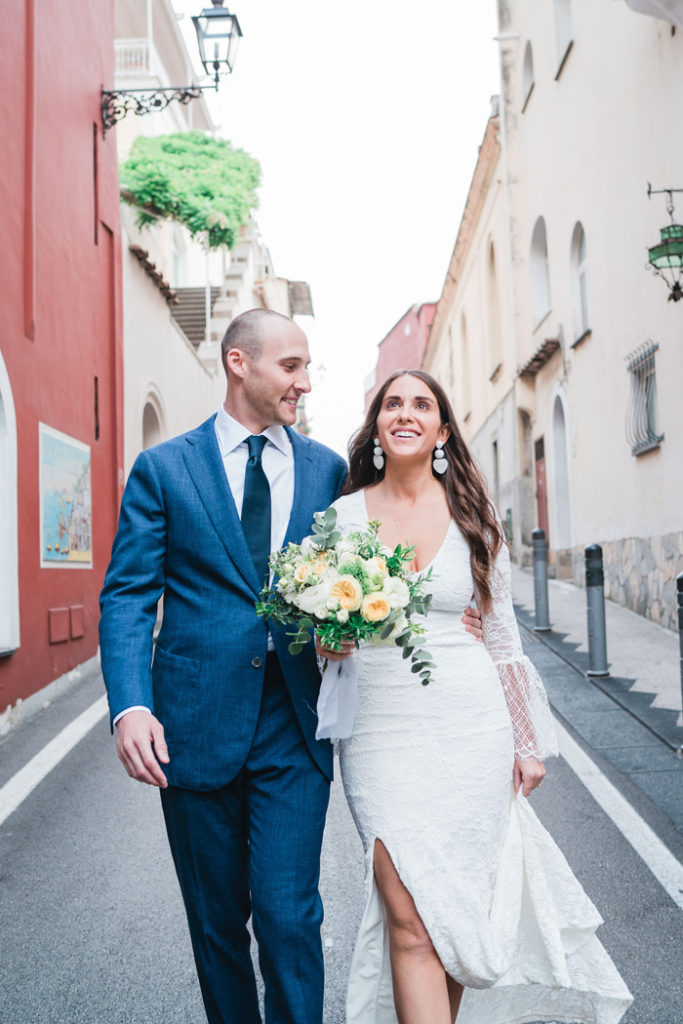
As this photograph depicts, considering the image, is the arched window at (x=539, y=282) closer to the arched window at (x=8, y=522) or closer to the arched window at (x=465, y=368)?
the arched window at (x=465, y=368)

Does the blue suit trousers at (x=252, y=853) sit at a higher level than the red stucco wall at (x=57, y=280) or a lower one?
lower

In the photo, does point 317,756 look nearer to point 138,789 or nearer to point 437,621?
point 437,621

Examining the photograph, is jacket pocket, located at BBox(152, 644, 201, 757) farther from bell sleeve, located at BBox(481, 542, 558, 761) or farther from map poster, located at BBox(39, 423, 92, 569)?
map poster, located at BBox(39, 423, 92, 569)

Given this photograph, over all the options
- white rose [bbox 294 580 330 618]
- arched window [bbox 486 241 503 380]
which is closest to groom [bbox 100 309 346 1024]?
white rose [bbox 294 580 330 618]

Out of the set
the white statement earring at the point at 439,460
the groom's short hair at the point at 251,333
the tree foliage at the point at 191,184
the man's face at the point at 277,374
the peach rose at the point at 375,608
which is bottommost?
the peach rose at the point at 375,608

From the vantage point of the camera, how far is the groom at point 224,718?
251cm

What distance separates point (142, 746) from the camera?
2.38 metres

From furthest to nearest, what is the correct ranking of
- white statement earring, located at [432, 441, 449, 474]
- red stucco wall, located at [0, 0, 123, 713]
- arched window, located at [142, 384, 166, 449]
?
arched window, located at [142, 384, 166, 449] → red stucco wall, located at [0, 0, 123, 713] → white statement earring, located at [432, 441, 449, 474]

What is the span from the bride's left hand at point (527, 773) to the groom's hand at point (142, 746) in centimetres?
105

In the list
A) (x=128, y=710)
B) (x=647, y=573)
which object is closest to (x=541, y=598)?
(x=647, y=573)

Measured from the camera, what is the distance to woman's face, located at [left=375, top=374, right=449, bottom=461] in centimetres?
295

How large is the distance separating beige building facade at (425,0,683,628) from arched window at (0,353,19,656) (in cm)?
681

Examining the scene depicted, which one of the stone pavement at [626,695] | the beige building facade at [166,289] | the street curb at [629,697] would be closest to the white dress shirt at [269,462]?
the stone pavement at [626,695]

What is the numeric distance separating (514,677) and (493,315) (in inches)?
940
